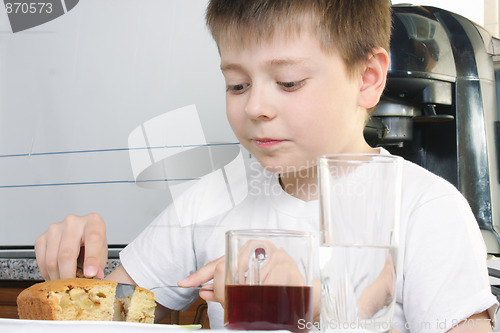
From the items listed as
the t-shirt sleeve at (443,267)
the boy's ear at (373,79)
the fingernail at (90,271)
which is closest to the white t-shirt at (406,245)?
the t-shirt sleeve at (443,267)

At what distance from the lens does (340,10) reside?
0.78 m

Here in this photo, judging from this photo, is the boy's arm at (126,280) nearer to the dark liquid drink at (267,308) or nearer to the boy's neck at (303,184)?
the boy's neck at (303,184)

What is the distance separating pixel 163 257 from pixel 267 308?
53cm

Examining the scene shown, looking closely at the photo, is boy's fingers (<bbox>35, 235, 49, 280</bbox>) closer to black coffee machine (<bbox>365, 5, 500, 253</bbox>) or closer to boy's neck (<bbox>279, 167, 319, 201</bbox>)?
boy's neck (<bbox>279, 167, 319, 201</bbox>)

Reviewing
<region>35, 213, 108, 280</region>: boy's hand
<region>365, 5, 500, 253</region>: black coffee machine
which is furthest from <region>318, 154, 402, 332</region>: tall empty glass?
<region>365, 5, 500, 253</region>: black coffee machine

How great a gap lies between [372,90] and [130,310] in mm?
476

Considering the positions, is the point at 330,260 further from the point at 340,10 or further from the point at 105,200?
the point at 105,200

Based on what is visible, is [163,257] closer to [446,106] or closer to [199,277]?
[199,277]

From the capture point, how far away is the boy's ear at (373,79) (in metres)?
0.81

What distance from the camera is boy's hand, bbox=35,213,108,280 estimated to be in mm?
693

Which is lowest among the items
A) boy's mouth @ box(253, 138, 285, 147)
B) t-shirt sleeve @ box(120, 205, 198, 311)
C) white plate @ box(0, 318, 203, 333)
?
t-shirt sleeve @ box(120, 205, 198, 311)

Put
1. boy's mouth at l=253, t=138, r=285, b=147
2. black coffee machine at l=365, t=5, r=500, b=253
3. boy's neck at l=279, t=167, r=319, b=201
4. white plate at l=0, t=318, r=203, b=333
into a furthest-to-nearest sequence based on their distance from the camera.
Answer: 1. black coffee machine at l=365, t=5, r=500, b=253
2. boy's neck at l=279, t=167, r=319, b=201
3. boy's mouth at l=253, t=138, r=285, b=147
4. white plate at l=0, t=318, r=203, b=333

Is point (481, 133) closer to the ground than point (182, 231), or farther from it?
farther from it

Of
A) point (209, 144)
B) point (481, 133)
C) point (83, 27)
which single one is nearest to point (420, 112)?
point (481, 133)
